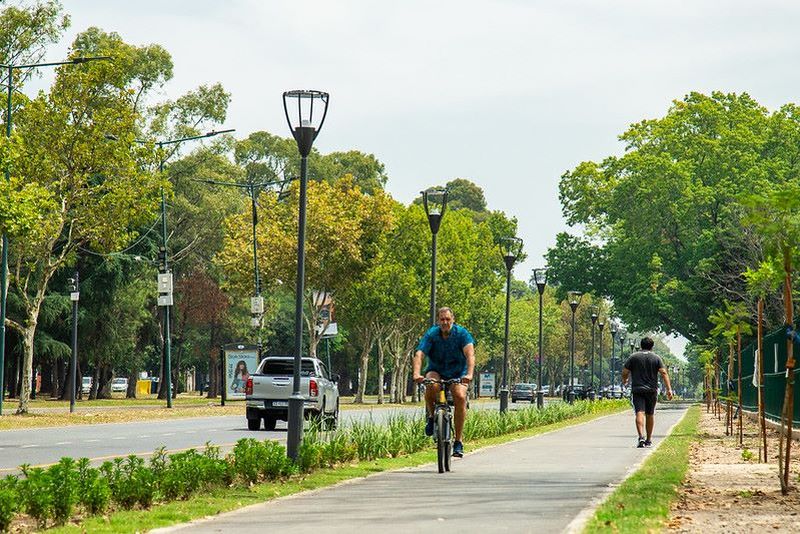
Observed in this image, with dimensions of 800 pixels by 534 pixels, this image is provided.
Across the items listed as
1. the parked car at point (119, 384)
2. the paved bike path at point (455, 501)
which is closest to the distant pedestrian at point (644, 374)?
the paved bike path at point (455, 501)

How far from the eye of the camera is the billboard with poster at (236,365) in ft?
171

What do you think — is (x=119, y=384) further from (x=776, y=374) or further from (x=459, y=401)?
(x=459, y=401)

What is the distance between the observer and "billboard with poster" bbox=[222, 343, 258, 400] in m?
52.0

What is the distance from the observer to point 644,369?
74.0 ft

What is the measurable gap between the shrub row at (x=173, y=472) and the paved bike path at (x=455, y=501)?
0.94 meters

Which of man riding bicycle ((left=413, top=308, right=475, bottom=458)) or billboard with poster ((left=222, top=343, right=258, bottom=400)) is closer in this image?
man riding bicycle ((left=413, top=308, right=475, bottom=458))

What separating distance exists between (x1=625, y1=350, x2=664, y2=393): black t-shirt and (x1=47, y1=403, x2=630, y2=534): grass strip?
4.79 metres

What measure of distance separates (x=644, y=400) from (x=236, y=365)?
31.4 m

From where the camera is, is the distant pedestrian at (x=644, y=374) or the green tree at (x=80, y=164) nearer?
the distant pedestrian at (x=644, y=374)

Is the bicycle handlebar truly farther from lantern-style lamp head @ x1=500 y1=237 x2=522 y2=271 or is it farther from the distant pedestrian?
lantern-style lamp head @ x1=500 y1=237 x2=522 y2=271

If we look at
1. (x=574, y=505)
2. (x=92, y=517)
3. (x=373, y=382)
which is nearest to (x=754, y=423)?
(x=574, y=505)

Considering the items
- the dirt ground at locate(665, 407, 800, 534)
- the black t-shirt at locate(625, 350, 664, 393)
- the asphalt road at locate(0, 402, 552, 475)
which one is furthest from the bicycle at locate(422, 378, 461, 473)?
the black t-shirt at locate(625, 350, 664, 393)

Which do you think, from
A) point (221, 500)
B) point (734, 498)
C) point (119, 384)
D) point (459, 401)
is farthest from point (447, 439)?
point (119, 384)

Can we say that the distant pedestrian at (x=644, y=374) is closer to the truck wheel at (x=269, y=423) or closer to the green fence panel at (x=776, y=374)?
the green fence panel at (x=776, y=374)
